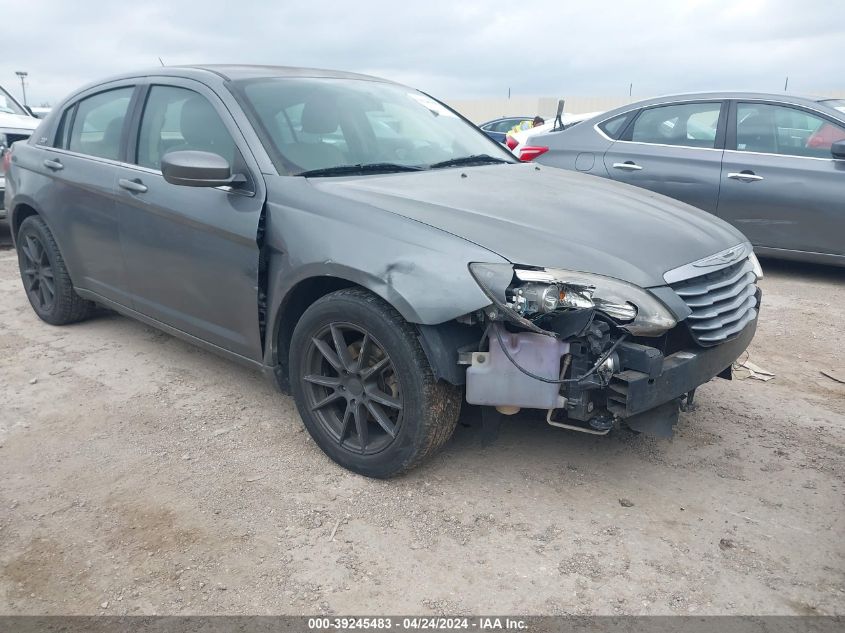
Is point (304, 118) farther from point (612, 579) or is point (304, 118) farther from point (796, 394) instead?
point (796, 394)

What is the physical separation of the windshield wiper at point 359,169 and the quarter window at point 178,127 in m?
0.39

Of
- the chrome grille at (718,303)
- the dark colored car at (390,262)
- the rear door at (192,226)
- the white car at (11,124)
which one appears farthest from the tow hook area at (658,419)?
the white car at (11,124)

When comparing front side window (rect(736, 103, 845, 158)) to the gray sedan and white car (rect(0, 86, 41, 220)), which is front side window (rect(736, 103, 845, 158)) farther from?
white car (rect(0, 86, 41, 220))

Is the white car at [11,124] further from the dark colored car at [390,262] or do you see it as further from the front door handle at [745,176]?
the front door handle at [745,176]

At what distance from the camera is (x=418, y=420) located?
2.69 metres

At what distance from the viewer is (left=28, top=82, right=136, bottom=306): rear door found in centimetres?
400

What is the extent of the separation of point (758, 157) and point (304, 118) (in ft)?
13.7

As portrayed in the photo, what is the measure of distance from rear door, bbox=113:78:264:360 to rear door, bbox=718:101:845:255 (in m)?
4.34

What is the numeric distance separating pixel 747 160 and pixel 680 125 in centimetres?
67

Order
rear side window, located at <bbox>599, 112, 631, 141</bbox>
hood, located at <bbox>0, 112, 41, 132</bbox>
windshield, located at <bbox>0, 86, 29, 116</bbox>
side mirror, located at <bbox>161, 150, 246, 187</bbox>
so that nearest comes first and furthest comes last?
side mirror, located at <bbox>161, 150, 246, 187</bbox> → rear side window, located at <bbox>599, 112, 631, 141</bbox> → hood, located at <bbox>0, 112, 41, 132</bbox> → windshield, located at <bbox>0, 86, 29, 116</bbox>

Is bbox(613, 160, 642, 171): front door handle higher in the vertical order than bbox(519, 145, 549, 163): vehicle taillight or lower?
lower

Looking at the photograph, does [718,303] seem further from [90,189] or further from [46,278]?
[46,278]

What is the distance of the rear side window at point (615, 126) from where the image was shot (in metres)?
6.58

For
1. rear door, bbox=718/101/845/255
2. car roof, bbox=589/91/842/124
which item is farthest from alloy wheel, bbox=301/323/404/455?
car roof, bbox=589/91/842/124
